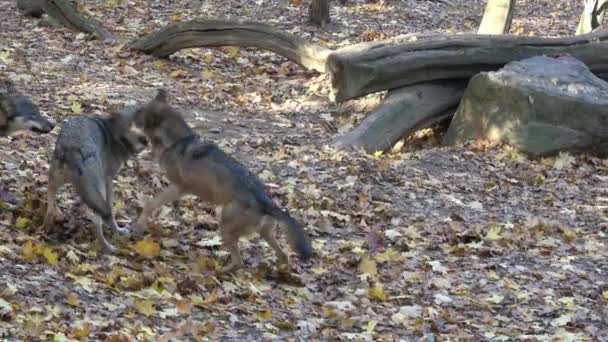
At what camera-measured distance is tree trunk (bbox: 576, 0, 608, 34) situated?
58.2ft

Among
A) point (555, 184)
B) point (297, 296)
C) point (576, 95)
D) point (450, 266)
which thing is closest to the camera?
point (297, 296)

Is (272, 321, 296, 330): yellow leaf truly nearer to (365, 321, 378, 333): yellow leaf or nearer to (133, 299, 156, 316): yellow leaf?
(365, 321, 378, 333): yellow leaf

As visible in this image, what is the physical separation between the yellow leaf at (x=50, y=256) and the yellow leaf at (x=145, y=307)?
87 cm

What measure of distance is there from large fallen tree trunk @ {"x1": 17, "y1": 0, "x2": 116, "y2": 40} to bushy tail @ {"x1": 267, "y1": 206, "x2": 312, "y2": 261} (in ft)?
29.2

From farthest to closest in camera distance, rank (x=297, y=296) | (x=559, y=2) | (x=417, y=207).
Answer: (x=559, y=2) < (x=417, y=207) < (x=297, y=296)

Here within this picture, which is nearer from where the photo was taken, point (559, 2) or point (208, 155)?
point (208, 155)

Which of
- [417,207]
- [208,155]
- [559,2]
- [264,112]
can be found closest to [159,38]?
[264,112]

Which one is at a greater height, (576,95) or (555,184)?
(576,95)

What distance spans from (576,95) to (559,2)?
14.1 metres

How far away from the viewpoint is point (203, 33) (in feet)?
48.9

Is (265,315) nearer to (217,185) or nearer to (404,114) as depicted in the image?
(217,185)

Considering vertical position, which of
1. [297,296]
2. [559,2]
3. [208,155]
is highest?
[208,155]

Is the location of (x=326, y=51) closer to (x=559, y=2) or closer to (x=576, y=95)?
(x=576, y=95)

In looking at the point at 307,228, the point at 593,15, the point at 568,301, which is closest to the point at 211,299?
the point at 307,228
